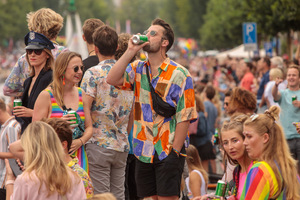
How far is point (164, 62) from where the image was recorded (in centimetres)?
562

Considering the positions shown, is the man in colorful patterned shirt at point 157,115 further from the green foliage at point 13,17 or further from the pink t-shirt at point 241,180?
the green foliage at point 13,17

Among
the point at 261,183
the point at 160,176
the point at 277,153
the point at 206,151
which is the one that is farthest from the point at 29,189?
the point at 206,151

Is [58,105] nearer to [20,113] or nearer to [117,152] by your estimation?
[20,113]

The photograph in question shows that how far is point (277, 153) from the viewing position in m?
4.79

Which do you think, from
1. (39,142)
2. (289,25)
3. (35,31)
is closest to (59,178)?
(39,142)

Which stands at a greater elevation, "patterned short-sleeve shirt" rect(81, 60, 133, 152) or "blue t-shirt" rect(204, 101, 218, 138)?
"patterned short-sleeve shirt" rect(81, 60, 133, 152)

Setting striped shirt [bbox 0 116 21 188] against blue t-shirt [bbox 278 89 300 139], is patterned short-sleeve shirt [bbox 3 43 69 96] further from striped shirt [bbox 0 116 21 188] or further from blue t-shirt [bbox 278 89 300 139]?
blue t-shirt [bbox 278 89 300 139]

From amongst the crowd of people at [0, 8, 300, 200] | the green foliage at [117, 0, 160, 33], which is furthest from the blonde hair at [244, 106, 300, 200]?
the green foliage at [117, 0, 160, 33]

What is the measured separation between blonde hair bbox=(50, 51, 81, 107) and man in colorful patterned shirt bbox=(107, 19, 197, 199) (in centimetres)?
51

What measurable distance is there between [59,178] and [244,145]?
166 cm

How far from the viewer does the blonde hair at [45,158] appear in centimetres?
423

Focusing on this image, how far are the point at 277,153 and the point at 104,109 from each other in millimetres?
2042

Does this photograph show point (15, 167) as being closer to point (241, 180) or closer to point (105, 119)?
point (105, 119)

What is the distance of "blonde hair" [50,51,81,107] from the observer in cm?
573
